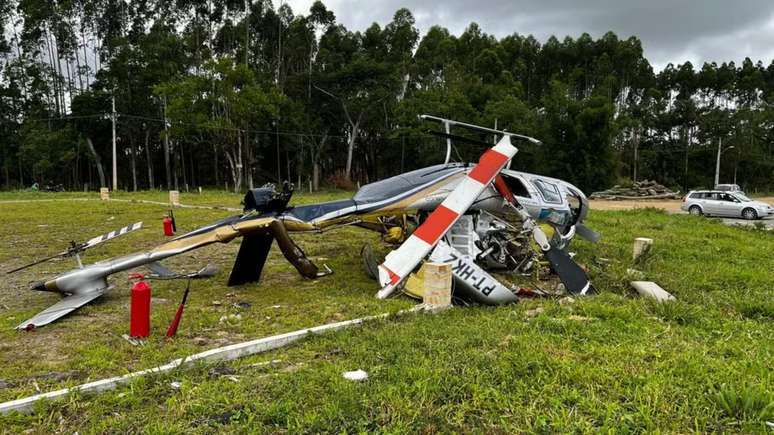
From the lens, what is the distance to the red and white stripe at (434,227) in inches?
239

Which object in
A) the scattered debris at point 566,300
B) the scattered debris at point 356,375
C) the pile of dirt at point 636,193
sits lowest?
the pile of dirt at point 636,193

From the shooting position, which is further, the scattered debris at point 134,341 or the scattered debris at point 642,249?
the scattered debris at point 642,249

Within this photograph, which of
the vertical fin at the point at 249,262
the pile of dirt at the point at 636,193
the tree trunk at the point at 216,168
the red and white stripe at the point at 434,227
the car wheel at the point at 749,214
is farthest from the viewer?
the tree trunk at the point at 216,168

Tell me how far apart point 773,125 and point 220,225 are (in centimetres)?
6478

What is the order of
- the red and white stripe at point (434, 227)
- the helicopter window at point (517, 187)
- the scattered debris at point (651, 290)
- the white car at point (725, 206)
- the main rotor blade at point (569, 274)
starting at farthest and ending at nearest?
1. the white car at point (725, 206)
2. the helicopter window at point (517, 187)
3. the main rotor blade at point (569, 274)
4. the scattered debris at point (651, 290)
5. the red and white stripe at point (434, 227)

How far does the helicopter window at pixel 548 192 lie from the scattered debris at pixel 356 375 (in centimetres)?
605

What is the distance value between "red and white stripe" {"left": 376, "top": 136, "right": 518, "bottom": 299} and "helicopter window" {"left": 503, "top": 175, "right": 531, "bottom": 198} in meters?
1.98

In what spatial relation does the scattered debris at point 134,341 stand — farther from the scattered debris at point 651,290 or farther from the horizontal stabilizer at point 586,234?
the horizontal stabilizer at point 586,234

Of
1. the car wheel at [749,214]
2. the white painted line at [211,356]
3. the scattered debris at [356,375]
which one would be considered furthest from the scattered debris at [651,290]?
the car wheel at [749,214]

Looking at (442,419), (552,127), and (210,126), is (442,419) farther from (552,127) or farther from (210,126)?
(552,127)

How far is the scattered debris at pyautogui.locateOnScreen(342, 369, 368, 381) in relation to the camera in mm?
3744

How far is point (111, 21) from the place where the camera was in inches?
1705

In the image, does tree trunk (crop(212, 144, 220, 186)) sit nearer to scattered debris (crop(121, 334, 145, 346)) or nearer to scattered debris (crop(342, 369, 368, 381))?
scattered debris (crop(121, 334, 145, 346))

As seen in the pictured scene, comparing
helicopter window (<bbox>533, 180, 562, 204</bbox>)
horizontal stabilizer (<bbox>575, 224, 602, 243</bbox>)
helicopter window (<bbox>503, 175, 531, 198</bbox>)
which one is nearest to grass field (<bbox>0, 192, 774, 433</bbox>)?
helicopter window (<bbox>533, 180, 562, 204</bbox>)
